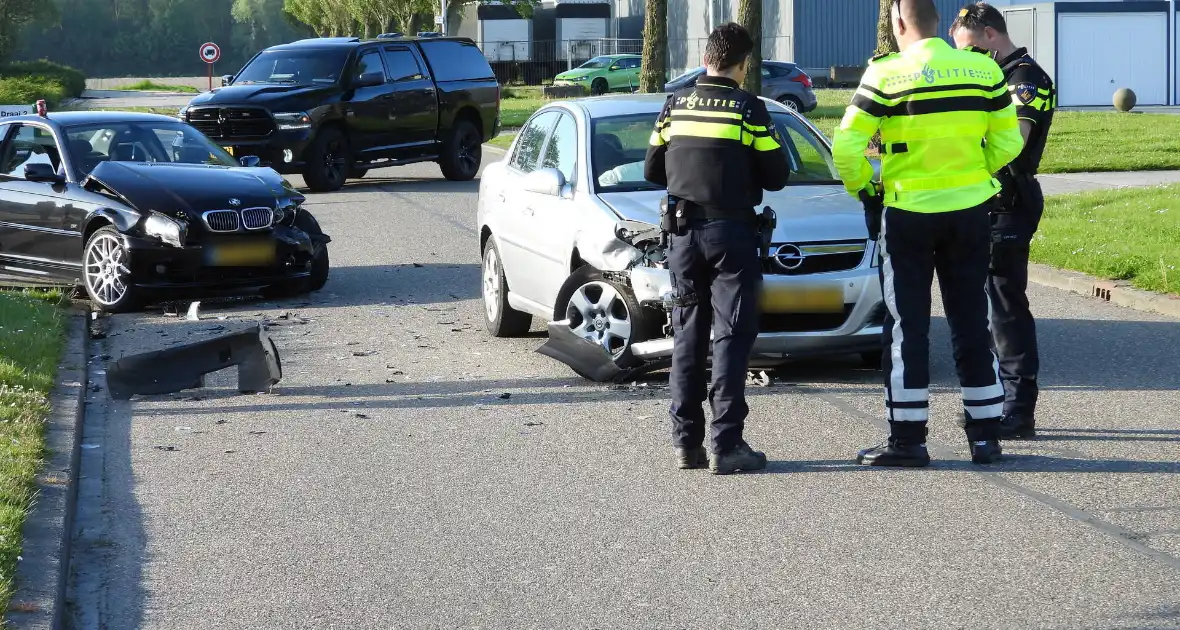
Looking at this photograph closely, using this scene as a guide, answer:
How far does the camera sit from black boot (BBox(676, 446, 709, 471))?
6492mm

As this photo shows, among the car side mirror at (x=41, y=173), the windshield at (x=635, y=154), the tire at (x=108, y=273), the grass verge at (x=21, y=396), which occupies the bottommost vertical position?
the grass verge at (x=21, y=396)

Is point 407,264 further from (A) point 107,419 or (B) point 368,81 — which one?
(B) point 368,81

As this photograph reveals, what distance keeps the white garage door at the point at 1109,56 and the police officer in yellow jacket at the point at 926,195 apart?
128 ft

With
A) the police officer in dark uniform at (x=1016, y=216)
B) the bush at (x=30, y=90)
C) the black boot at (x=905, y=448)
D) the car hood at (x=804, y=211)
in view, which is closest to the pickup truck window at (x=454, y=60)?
the car hood at (x=804, y=211)

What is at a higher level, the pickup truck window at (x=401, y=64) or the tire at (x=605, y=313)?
the pickup truck window at (x=401, y=64)

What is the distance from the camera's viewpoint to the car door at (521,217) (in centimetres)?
926

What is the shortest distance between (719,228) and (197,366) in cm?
347

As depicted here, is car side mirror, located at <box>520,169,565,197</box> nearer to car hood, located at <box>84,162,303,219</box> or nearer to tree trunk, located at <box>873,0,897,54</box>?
car hood, located at <box>84,162,303,219</box>

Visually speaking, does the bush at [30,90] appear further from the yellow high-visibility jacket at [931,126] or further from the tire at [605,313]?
the yellow high-visibility jacket at [931,126]

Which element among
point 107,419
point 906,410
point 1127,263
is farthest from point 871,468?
point 1127,263

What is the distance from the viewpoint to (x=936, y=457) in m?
6.64

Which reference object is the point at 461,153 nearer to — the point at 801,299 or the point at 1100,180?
the point at 1100,180

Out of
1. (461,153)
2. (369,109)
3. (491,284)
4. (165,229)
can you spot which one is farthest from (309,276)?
(461,153)

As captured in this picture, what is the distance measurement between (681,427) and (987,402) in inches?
50.0
